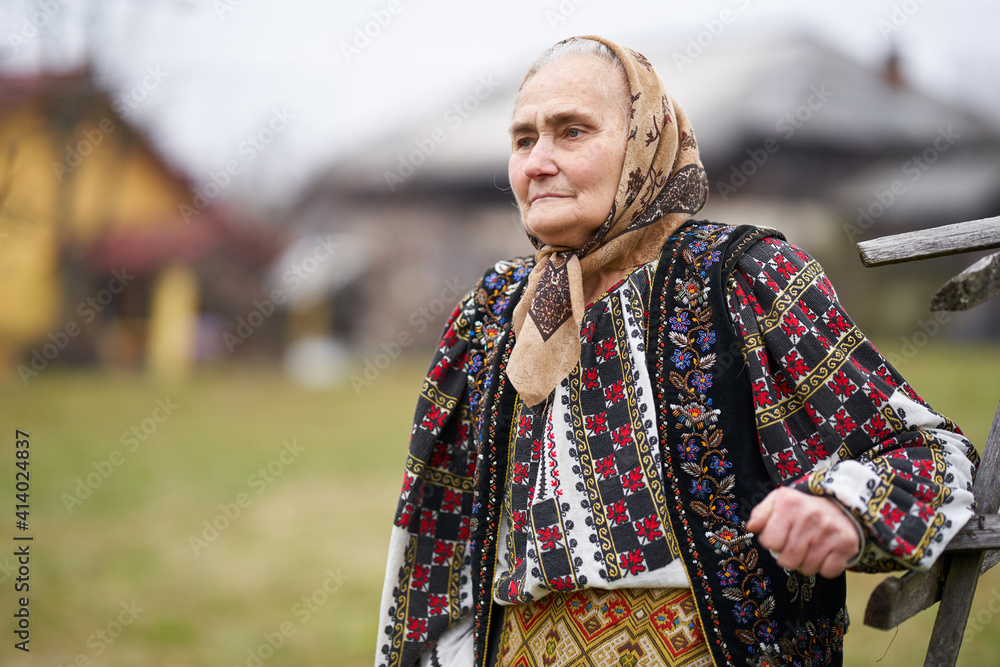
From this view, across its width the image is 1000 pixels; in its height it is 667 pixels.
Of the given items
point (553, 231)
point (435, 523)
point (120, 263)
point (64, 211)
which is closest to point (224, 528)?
point (435, 523)

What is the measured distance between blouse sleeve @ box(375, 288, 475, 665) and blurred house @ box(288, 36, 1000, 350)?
1140 cm

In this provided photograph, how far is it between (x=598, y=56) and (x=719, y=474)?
99 centimetres

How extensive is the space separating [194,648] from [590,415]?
382cm

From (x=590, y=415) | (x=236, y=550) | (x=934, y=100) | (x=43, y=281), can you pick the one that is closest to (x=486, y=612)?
(x=590, y=415)

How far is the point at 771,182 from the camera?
52.7 feet

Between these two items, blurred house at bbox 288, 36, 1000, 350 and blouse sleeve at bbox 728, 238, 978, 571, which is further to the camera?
blurred house at bbox 288, 36, 1000, 350

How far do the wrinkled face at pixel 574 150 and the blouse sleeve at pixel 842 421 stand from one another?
0.36m

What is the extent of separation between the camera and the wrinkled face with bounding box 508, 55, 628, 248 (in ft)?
5.76

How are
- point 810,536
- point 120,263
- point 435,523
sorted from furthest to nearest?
1. point 120,263
2. point 435,523
3. point 810,536

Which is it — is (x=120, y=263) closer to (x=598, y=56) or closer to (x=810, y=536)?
(x=598, y=56)

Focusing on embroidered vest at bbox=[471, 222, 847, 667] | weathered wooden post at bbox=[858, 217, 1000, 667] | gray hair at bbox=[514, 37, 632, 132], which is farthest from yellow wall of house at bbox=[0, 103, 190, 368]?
weathered wooden post at bbox=[858, 217, 1000, 667]

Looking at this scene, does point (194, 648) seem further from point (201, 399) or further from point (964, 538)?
point (201, 399)

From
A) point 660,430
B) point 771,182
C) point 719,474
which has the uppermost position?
point 771,182

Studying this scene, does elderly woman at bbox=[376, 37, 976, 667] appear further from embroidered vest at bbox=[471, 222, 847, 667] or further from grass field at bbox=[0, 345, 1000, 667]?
grass field at bbox=[0, 345, 1000, 667]
